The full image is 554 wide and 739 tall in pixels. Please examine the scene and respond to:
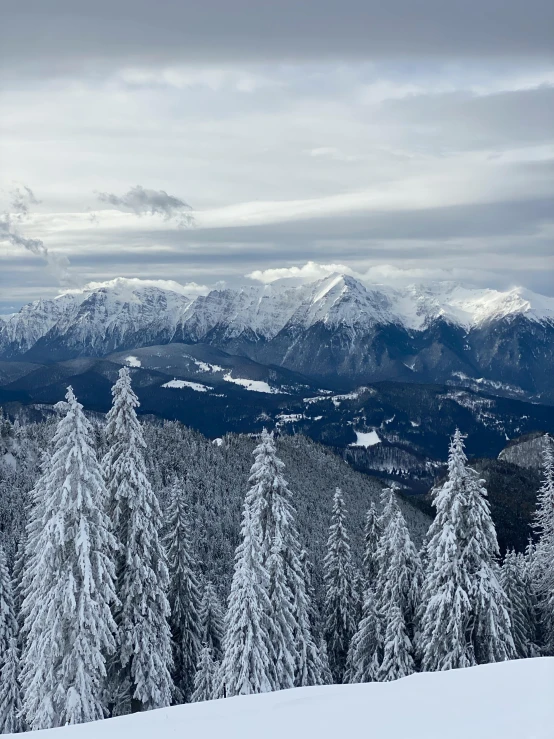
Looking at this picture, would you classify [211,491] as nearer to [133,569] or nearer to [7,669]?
[7,669]

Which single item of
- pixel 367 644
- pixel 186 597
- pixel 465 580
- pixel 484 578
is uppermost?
pixel 484 578

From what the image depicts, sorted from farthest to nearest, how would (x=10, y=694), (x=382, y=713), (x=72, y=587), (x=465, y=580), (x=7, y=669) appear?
(x=7, y=669) → (x=10, y=694) → (x=465, y=580) → (x=72, y=587) → (x=382, y=713)

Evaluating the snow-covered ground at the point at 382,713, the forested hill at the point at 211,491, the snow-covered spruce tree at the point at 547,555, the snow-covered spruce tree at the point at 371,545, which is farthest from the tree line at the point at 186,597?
the forested hill at the point at 211,491

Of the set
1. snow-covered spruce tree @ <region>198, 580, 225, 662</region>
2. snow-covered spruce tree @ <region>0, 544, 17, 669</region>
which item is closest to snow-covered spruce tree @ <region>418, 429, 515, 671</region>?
snow-covered spruce tree @ <region>198, 580, 225, 662</region>

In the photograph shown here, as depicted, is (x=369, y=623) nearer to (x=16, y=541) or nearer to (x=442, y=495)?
(x=442, y=495)

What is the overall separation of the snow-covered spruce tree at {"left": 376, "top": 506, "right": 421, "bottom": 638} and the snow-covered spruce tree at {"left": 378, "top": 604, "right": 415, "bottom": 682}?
99 centimetres

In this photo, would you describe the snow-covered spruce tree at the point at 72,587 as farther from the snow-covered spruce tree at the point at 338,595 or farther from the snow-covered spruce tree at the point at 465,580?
the snow-covered spruce tree at the point at 338,595

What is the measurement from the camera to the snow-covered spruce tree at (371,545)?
47.2 metres

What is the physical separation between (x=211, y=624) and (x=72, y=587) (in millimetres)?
20083

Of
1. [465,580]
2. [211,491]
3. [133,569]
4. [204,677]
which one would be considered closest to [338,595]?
[204,677]

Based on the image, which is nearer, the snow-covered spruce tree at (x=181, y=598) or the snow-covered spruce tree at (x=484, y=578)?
the snow-covered spruce tree at (x=484, y=578)

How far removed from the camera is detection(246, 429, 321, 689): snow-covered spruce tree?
28.7 metres

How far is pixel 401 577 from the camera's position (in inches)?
1519

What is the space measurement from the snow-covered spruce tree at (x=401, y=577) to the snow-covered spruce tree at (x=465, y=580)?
9422mm
